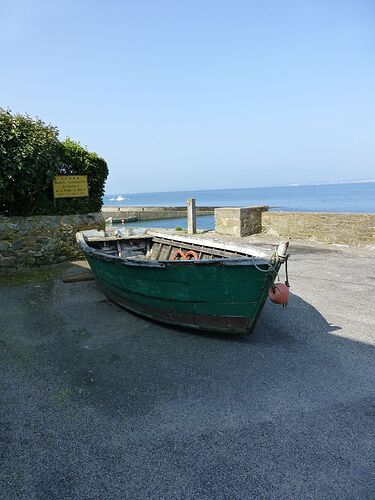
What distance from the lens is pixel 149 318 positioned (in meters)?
6.00

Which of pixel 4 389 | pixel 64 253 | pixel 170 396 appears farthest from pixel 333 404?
pixel 64 253

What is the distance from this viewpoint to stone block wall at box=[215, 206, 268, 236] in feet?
49.4

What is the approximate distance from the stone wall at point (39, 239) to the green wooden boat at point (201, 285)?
4.21 metres

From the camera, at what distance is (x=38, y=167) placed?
9.49m

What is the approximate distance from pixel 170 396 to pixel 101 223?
8.61 m

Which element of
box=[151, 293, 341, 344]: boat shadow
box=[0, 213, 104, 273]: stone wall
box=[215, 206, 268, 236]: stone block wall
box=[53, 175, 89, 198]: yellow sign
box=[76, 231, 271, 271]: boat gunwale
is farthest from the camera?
box=[215, 206, 268, 236]: stone block wall

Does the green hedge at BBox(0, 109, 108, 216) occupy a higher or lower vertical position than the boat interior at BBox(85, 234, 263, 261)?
higher

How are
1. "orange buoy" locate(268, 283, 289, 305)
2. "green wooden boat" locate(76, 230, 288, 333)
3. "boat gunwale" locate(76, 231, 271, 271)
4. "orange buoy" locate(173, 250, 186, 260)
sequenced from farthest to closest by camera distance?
"orange buoy" locate(173, 250, 186, 260)
"orange buoy" locate(268, 283, 289, 305)
"green wooden boat" locate(76, 230, 288, 333)
"boat gunwale" locate(76, 231, 271, 271)

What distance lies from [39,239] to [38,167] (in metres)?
2.09

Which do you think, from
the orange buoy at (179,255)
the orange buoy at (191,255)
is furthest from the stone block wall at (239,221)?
the orange buoy at (191,255)

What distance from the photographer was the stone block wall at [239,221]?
49.4 feet

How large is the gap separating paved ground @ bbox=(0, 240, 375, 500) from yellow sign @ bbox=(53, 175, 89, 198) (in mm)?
5125

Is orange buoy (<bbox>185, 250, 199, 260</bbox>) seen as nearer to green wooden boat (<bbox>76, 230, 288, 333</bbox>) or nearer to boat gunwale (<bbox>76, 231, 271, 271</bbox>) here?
green wooden boat (<bbox>76, 230, 288, 333</bbox>)

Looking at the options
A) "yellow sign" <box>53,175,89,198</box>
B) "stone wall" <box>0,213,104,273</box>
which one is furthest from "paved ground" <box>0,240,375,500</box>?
"yellow sign" <box>53,175,89,198</box>
